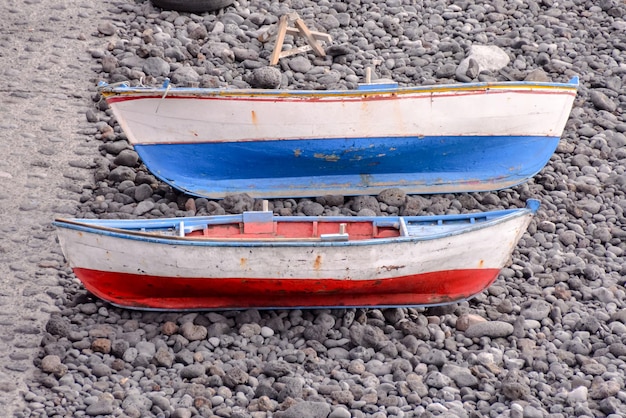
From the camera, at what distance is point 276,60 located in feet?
35.5

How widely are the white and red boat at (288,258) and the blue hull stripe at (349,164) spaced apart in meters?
1.43

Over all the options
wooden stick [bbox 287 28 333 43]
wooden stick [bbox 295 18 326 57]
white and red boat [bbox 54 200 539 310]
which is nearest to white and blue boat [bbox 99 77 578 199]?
white and red boat [bbox 54 200 539 310]

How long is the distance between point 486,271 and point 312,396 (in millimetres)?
1920

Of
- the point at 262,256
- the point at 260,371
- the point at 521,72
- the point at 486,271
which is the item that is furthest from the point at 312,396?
the point at 521,72

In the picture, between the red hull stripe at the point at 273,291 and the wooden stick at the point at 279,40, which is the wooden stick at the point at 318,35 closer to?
the wooden stick at the point at 279,40

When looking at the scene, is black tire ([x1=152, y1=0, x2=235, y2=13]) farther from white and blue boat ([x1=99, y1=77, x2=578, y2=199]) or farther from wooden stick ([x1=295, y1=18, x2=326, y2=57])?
white and blue boat ([x1=99, y1=77, x2=578, y2=199])

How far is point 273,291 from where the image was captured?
746 cm

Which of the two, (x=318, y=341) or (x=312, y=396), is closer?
(x=312, y=396)

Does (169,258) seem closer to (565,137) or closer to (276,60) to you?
(276,60)

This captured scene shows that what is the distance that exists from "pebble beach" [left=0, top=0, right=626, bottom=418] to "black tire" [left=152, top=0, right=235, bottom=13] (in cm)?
9

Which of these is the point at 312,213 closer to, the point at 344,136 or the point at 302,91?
the point at 344,136

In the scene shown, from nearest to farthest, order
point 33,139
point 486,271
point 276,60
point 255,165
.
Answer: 1. point 486,271
2. point 255,165
3. point 33,139
4. point 276,60

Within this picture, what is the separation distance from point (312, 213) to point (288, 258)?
1731 mm

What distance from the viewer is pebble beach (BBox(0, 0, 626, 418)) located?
6785 mm
